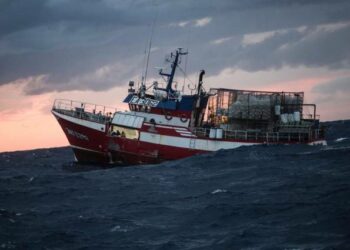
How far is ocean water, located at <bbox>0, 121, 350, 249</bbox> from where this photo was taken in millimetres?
22672

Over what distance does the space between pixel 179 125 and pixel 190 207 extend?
2657 centimetres

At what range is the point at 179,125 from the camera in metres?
55.2

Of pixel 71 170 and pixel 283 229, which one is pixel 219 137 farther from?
pixel 283 229

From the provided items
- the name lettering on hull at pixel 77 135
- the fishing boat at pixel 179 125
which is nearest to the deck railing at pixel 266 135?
the fishing boat at pixel 179 125

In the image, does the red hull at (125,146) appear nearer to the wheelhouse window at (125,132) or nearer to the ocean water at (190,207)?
the wheelhouse window at (125,132)

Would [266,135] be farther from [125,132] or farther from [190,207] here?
[190,207]

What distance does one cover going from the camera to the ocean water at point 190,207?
22.7m

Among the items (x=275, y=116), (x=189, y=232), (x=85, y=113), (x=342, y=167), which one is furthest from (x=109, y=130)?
(x=189, y=232)

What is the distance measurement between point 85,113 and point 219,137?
46.5 feet

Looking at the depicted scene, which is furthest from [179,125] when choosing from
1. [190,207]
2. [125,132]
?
[190,207]

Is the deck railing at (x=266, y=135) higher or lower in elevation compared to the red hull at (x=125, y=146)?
higher

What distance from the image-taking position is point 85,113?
186 feet

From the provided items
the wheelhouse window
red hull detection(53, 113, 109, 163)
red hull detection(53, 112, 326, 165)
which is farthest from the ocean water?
red hull detection(53, 113, 109, 163)

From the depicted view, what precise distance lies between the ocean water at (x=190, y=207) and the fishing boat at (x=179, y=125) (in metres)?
7.37
